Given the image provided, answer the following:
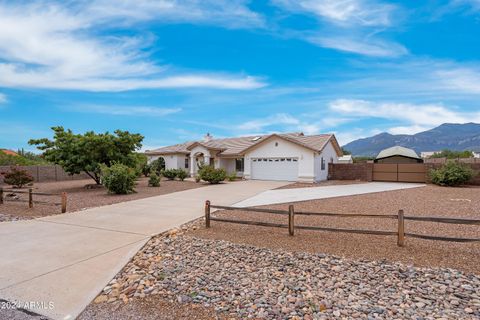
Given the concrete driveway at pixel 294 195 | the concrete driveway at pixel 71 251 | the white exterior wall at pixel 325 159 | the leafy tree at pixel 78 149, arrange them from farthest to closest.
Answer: the white exterior wall at pixel 325 159 < the leafy tree at pixel 78 149 < the concrete driveway at pixel 294 195 < the concrete driveway at pixel 71 251

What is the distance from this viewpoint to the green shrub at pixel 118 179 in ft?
47.9

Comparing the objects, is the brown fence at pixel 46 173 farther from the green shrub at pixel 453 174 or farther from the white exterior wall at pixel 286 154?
the green shrub at pixel 453 174

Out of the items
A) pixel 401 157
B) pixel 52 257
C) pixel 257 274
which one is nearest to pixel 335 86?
pixel 401 157

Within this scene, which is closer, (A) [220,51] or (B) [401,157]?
(A) [220,51]

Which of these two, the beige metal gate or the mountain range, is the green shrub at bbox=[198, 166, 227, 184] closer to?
the beige metal gate

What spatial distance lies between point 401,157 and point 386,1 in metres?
22.2

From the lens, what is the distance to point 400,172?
22031mm

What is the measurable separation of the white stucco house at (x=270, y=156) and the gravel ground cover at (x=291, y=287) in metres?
16.9

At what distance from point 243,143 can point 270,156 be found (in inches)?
198

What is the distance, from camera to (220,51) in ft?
49.5

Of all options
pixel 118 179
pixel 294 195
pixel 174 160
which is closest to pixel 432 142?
pixel 174 160

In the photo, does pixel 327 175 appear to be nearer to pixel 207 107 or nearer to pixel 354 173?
pixel 354 173

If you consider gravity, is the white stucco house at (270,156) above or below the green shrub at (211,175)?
above

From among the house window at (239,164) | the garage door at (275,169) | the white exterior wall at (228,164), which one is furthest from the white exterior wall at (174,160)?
the garage door at (275,169)
